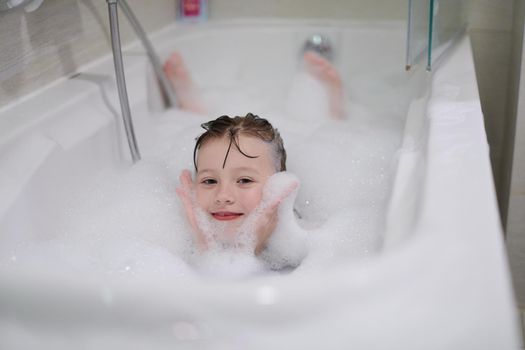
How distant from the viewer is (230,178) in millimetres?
1213

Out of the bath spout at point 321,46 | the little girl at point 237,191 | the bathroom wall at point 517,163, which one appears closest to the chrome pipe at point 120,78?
the little girl at point 237,191

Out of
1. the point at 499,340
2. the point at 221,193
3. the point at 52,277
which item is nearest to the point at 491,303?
the point at 499,340

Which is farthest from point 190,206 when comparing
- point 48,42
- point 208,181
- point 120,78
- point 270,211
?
point 48,42

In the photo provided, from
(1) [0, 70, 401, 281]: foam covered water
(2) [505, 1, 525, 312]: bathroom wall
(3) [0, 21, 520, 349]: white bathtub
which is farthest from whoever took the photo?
(2) [505, 1, 525, 312]: bathroom wall

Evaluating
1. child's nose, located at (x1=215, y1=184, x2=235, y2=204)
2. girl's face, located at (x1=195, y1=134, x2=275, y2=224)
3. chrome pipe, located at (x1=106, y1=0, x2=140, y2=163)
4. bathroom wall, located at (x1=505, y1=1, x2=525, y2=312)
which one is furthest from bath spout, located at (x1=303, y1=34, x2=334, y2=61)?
child's nose, located at (x1=215, y1=184, x2=235, y2=204)

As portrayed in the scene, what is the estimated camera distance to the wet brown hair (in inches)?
50.0

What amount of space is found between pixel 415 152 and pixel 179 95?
1031 mm

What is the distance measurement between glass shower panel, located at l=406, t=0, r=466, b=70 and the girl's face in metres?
0.43

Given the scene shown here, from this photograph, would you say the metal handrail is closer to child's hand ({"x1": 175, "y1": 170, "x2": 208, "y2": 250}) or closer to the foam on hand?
child's hand ({"x1": 175, "y1": 170, "x2": 208, "y2": 250})

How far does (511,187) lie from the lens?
1535mm

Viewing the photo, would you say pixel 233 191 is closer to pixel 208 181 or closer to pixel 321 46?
pixel 208 181

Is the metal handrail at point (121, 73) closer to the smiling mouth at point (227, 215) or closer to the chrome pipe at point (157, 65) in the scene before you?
the chrome pipe at point (157, 65)

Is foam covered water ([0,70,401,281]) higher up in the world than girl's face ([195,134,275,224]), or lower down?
lower down

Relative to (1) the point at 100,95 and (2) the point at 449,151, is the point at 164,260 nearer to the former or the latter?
(2) the point at 449,151
